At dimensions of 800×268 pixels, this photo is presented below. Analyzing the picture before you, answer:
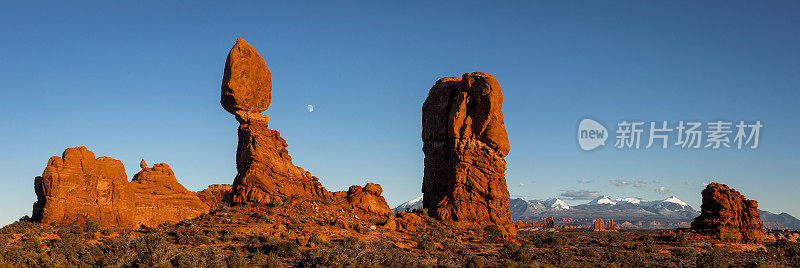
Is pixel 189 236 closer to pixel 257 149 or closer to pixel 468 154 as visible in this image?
pixel 257 149

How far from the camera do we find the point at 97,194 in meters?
33.1

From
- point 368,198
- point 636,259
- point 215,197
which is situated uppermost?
point 368,198

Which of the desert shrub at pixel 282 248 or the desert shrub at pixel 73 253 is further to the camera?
the desert shrub at pixel 282 248

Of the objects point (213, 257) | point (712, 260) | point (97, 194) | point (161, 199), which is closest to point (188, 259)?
point (213, 257)

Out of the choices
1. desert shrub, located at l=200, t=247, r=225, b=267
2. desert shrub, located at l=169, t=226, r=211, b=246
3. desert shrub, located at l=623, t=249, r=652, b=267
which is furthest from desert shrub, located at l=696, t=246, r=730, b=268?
desert shrub, located at l=169, t=226, r=211, b=246

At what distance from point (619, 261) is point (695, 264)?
4.40 m

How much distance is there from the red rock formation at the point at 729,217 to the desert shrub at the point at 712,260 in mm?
7277

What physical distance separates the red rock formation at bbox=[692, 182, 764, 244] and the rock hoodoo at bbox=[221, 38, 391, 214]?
2402 cm

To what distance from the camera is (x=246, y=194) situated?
38.2 meters

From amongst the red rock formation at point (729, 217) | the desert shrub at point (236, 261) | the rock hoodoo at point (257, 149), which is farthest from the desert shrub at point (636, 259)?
the desert shrub at point (236, 261)

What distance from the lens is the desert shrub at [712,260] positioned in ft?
112

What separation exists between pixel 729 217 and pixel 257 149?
32.6 m

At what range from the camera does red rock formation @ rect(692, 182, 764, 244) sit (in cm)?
4525

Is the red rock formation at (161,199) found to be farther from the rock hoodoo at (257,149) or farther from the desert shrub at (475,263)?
the desert shrub at (475,263)
